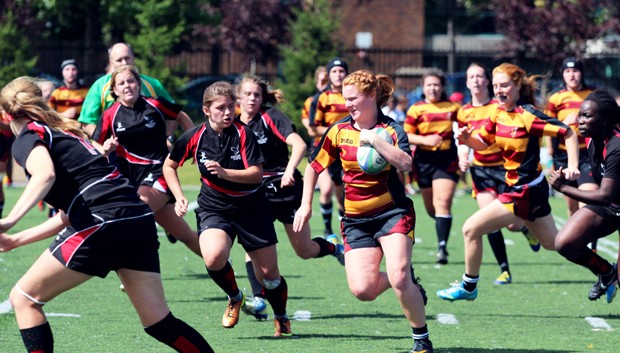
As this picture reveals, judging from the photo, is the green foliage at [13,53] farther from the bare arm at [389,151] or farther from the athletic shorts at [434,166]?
the bare arm at [389,151]

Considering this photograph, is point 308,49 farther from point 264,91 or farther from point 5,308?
point 5,308

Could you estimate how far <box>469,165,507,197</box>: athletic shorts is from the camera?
10789mm

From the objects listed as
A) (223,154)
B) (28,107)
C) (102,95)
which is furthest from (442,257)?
(28,107)

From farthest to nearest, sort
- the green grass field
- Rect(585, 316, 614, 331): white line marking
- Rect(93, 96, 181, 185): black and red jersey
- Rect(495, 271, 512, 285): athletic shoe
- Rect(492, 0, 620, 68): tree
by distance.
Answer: Rect(492, 0, 620, 68): tree < Rect(495, 271, 512, 285): athletic shoe < Rect(93, 96, 181, 185): black and red jersey < Rect(585, 316, 614, 331): white line marking < the green grass field

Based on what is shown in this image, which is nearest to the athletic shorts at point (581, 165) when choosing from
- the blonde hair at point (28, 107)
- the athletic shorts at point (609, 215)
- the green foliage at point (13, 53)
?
the athletic shorts at point (609, 215)

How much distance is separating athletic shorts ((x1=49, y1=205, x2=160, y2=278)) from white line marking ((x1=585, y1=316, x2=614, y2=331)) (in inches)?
161

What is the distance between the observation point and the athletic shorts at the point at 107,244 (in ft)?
19.9

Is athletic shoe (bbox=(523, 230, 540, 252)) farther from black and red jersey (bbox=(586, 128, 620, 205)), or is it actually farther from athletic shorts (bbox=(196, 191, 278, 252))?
athletic shorts (bbox=(196, 191, 278, 252))

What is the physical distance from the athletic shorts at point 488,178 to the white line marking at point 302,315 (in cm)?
235

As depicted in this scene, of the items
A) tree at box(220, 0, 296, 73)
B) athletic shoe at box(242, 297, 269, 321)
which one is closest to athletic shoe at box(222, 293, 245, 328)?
athletic shoe at box(242, 297, 269, 321)

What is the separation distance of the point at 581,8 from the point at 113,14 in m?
15.2

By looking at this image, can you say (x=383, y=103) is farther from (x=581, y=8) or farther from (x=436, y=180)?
(x=581, y=8)

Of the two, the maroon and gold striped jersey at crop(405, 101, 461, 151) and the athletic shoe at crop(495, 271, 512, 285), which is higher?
the maroon and gold striped jersey at crop(405, 101, 461, 151)

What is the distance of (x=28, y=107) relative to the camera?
616cm
